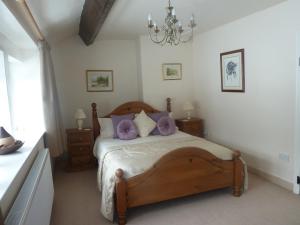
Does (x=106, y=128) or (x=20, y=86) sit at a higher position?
(x=20, y=86)

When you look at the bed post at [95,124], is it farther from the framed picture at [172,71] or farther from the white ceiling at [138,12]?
the framed picture at [172,71]

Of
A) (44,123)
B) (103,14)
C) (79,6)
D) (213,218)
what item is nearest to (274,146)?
(213,218)

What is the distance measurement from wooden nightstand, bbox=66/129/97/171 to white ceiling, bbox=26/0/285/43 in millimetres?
1654

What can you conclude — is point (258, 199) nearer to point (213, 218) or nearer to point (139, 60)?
point (213, 218)

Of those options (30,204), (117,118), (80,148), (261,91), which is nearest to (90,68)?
(117,118)

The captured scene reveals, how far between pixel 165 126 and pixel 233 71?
144 centimetres

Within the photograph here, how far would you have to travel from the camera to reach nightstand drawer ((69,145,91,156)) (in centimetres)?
425

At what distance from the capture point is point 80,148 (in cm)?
428

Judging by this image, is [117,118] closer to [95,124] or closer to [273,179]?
[95,124]

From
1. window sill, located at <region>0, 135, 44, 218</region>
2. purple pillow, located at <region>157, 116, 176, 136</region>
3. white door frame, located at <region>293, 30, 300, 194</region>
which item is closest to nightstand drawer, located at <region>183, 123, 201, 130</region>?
purple pillow, located at <region>157, 116, 176, 136</region>

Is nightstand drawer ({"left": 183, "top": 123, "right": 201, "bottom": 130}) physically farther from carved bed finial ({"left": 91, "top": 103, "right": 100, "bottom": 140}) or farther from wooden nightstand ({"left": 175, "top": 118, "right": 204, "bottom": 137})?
carved bed finial ({"left": 91, "top": 103, "right": 100, "bottom": 140})

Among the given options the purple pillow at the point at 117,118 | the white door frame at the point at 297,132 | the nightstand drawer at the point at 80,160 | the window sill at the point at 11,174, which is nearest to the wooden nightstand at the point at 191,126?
the purple pillow at the point at 117,118

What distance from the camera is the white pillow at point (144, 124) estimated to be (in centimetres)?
416

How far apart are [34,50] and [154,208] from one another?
2.97 metres
